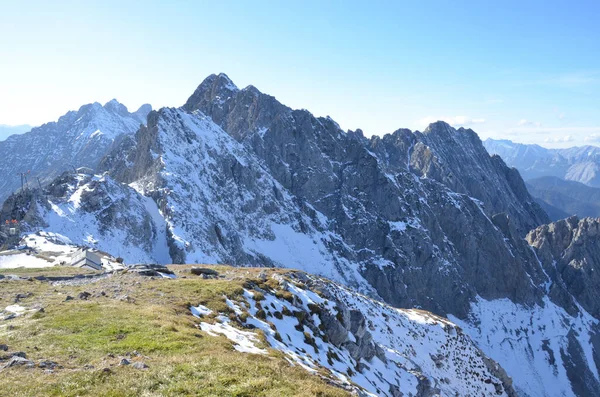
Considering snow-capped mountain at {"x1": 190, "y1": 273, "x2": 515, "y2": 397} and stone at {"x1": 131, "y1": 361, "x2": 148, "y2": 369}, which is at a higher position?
stone at {"x1": 131, "y1": 361, "x2": 148, "y2": 369}

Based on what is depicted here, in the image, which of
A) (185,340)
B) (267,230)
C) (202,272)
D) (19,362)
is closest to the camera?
(19,362)

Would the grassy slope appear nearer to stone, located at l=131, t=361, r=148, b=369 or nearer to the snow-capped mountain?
stone, located at l=131, t=361, r=148, b=369

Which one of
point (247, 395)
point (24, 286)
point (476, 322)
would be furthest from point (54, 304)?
point (476, 322)

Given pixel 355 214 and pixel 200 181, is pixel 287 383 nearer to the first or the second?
pixel 200 181

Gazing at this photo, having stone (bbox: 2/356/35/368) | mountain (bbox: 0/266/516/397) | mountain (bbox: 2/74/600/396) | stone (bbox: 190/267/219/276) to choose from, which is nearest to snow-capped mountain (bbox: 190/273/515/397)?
mountain (bbox: 0/266/516/397)

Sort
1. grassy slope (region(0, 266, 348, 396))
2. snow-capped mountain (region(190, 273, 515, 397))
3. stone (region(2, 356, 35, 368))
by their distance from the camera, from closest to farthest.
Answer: grassy slope (region(0, 266, 348, 396)) < stone (region(2, 356, 35, 368)) < snow-capped mountain (region(190, 273, 515, 397))

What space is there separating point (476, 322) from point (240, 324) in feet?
611

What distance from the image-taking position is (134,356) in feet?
58.1

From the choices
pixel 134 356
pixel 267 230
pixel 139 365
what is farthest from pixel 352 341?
pixel 267 230

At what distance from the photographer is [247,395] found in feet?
46.3

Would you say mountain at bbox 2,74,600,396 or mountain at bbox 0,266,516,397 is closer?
mountain at bbox 0,266,516,397

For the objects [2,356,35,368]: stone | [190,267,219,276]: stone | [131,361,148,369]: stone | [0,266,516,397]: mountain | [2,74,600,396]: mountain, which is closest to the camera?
[0,266,516,397]: mountain

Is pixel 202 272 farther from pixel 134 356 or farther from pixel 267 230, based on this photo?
pixel 267 230

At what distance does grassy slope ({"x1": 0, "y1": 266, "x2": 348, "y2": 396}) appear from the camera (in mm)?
14359
